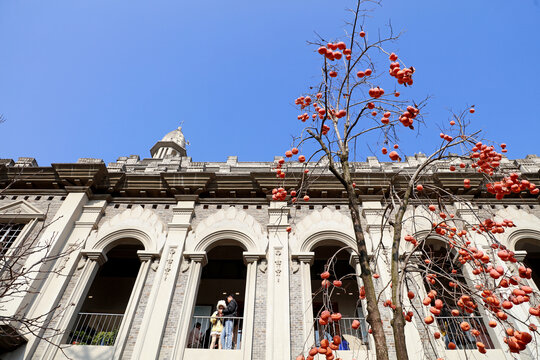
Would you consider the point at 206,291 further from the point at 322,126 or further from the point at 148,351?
the point at 322,126

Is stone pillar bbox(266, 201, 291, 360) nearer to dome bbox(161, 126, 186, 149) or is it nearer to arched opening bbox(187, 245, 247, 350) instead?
arched opening bbox(187, 245, 247, 350)

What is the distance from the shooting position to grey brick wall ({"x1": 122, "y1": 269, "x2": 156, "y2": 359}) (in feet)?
26.3

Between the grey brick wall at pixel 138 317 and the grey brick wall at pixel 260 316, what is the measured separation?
288cm

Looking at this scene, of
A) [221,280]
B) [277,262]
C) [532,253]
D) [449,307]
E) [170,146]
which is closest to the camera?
[449,307]

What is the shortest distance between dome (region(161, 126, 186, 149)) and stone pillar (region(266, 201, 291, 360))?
2200 centimetres

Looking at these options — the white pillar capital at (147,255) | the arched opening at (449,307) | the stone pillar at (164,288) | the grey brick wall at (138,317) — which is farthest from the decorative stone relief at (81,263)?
the arched opening at (449,307)

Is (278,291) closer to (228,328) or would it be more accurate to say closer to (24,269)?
(228,328)

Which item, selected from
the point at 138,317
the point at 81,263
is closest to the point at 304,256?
the point at 138,317

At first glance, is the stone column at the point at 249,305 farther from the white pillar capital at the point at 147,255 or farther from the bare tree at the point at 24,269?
the bare tree at the point at 24,269

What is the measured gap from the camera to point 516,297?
3834 millimetres

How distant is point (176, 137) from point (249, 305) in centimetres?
2488

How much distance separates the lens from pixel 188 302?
29.1 ft

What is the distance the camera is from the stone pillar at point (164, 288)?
7.93 metres

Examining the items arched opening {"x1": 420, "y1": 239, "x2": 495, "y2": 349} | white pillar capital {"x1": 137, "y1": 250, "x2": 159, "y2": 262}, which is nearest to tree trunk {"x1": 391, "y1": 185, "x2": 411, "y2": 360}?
arched opening {"x1": 420, "y1": 239, "x2": 495, "y2": 349}
